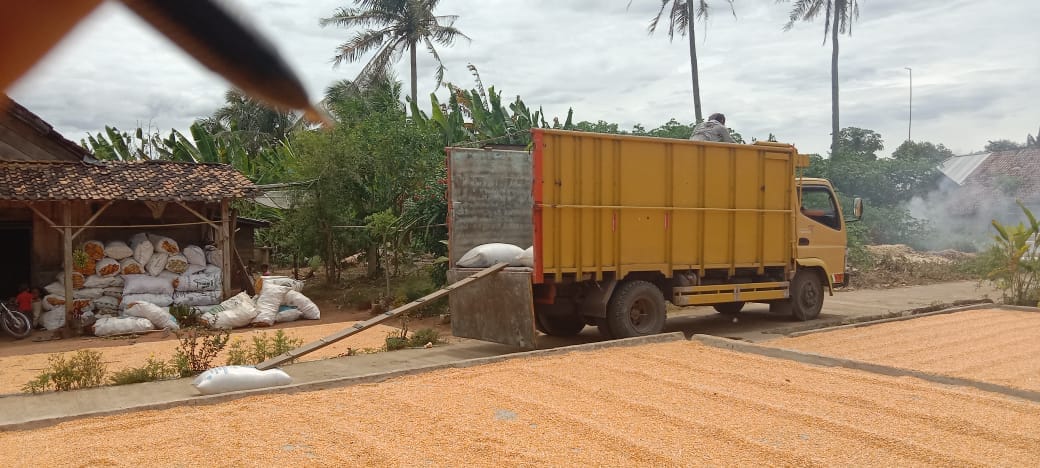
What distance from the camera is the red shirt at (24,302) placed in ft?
41.6

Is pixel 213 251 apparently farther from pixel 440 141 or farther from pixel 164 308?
pixel 440 141

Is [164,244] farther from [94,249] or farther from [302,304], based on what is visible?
[302,304]

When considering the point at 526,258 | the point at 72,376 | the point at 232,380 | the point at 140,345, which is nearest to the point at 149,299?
the point at 140,345

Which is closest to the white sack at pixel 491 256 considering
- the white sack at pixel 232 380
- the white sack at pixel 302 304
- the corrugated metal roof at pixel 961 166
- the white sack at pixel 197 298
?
the white sack at pixel 232 380

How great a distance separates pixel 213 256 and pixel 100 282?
199 centimetres

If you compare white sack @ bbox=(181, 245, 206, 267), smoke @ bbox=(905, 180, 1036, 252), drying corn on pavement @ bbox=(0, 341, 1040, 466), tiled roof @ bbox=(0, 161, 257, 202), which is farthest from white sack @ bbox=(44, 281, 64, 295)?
smoke @ bbox=(905, 180, 1036, 252)

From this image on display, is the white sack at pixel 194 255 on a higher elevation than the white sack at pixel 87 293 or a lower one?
higher

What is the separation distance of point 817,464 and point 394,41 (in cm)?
380

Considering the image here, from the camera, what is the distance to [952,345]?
8820mm

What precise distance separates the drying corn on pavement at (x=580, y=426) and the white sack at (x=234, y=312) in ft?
23.4

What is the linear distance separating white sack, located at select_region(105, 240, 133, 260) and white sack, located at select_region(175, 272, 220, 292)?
37.5 inches

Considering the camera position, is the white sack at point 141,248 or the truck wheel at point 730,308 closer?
the truck wheel at point 730,308

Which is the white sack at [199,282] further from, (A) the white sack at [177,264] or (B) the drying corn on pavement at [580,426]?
(B) the drying corn on pavement at [580,426]

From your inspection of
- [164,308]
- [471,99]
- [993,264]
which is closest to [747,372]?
[993,264]
